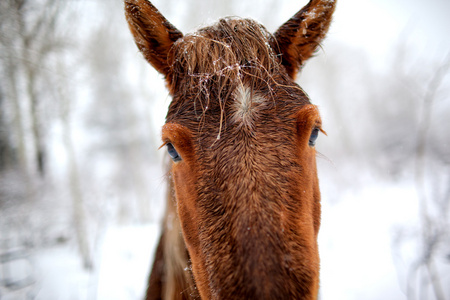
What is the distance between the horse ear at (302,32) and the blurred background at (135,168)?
0.50ft

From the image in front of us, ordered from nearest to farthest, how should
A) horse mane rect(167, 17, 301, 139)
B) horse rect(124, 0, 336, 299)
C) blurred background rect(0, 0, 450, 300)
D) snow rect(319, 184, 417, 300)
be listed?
horse rect(124, 0, 336, 299), horse mane rect(167, 17, 301, 139), blurred background rect(0, 0, 450, 300), snow rect(319, 184, 417, 300)

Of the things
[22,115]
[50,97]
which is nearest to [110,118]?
[22,115]

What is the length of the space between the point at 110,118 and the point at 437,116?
18.3 m

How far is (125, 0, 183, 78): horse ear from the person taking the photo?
1.66 m

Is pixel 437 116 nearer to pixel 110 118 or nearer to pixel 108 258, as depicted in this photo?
pixel 108 258

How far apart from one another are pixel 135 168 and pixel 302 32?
9.46 meters

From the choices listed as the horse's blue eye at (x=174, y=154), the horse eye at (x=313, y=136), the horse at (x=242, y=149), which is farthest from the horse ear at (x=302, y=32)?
the horse's blue eye at (x=174, y=154)

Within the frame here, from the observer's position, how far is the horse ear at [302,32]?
1.69 meters

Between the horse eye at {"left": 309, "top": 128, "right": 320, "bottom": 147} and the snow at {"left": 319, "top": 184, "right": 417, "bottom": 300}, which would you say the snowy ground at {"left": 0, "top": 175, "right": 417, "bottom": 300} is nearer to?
the snow at {"left": 319, "top": 184, "right": 417, "bottom": 300}

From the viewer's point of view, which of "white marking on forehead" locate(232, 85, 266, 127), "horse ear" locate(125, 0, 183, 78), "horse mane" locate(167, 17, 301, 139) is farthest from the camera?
"horse ear" locate(125, 0, 183, 78)

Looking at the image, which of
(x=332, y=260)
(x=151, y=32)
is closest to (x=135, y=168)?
(x=332, y=260)

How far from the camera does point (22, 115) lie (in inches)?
260

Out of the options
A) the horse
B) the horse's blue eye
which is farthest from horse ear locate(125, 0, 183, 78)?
the horse's blue eye

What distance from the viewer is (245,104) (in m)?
1.28
